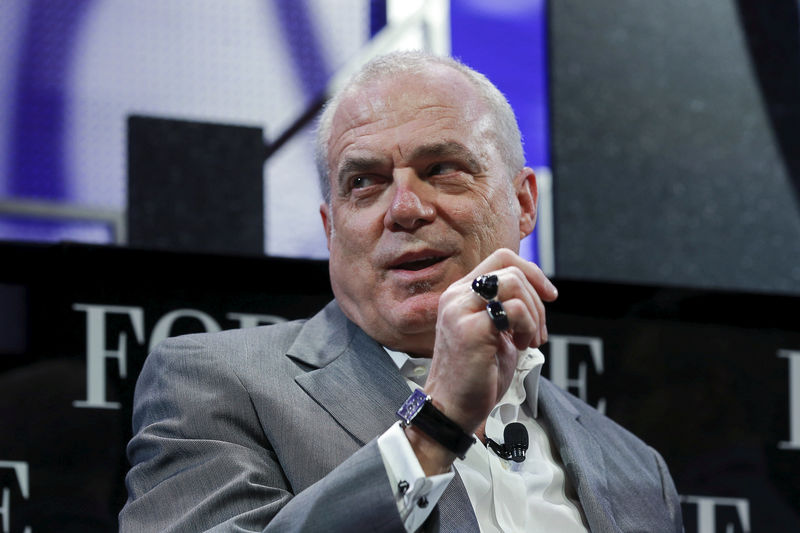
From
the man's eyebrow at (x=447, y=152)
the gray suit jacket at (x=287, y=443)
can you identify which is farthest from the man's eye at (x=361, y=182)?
the gray suit jacket at (x=287, y=443)

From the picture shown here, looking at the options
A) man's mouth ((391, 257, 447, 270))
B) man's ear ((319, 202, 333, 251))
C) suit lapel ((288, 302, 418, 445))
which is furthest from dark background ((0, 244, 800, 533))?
man's mouth ((391, 257, 447, 270))

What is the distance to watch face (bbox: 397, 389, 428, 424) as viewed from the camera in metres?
1.56

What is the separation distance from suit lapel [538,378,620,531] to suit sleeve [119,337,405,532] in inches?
22.4

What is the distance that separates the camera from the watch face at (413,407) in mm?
1557

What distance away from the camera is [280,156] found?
2914 mm

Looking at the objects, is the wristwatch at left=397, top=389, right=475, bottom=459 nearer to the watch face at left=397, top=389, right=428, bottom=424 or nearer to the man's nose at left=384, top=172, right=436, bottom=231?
the watch face at left=397, top=389, right=428, bottom=424

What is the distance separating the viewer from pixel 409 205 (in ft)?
6.58

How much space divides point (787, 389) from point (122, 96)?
1964 mm

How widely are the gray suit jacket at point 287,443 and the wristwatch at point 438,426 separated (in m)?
0.08

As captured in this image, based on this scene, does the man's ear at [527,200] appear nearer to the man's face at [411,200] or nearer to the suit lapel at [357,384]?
the man's face at [411,200]

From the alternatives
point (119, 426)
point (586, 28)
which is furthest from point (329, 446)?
point (586, 28)

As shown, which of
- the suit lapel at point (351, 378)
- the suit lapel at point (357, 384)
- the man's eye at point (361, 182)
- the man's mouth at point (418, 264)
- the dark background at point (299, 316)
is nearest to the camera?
the suit lapel at point (357, 384)

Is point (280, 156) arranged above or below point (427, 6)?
below

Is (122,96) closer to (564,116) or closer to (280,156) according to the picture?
(280,156)
